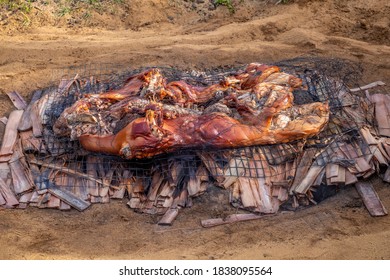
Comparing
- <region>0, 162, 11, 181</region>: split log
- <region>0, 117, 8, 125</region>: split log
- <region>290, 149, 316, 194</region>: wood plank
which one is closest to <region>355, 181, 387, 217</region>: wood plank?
<region>290, 149, 316, 194</region>: wood plank

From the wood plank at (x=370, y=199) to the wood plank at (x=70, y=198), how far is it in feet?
12.2

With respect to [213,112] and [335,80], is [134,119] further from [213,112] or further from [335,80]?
[335,80]

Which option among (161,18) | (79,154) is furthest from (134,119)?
(161,18)

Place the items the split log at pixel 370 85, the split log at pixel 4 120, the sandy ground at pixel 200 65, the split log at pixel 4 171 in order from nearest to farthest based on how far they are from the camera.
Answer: the sandy ground at pixel 200 65
the split log at pixel 4 171
the split log at pixel 4 120
the split log at pixel 370 85

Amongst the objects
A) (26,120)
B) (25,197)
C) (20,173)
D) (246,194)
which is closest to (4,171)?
(20,173)

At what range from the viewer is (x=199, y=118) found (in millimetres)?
6637

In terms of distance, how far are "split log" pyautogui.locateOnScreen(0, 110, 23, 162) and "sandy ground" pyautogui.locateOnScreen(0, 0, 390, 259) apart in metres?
0.46

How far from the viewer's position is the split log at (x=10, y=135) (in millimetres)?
7281

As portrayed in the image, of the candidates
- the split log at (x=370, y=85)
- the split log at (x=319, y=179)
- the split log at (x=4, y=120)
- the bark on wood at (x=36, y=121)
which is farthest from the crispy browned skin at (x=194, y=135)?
the split log at (x=4, y=120)

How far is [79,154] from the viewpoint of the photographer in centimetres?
698

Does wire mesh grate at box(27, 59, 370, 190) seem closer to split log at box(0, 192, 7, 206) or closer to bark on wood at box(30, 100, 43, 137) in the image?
bark on wood at box(30, 100, 43, 137)

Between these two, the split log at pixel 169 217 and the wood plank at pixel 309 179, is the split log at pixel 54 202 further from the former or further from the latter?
the wood plank at pixel 309 179

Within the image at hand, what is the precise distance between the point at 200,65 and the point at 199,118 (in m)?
3.03

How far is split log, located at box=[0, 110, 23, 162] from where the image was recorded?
7.28 metres
